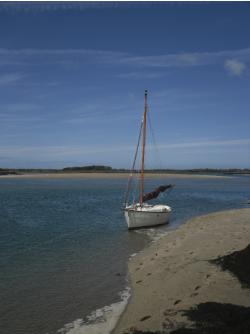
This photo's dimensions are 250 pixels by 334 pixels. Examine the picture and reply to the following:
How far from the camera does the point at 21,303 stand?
13.8 m

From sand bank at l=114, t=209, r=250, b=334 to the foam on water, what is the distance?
0.90 ft

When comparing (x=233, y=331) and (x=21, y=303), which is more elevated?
(x=233, y=331)

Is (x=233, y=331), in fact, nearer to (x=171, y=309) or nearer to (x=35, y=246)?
(x=171, y=309)

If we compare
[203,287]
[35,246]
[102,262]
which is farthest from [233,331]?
[35,246]

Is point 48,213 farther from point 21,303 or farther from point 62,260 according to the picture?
point 21,303

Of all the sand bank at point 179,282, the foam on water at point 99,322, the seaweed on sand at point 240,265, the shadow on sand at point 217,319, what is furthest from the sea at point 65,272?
the seaweed on sand at point 240,265

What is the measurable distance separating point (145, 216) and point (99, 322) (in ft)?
63.2

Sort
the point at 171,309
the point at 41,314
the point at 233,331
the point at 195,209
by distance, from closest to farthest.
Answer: the point at 233,331, the point at 171,309, the point at 41,314, the point at 195,209

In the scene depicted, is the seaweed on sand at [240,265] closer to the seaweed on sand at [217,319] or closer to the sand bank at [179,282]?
the sand bank at [179,282]

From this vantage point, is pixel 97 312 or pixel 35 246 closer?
pixel 97 312

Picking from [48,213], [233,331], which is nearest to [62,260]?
[233,331]

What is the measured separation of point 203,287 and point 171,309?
1.95 m

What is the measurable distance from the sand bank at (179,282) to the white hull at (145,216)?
6585mm

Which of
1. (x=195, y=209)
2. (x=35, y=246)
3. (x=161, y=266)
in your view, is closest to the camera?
(x=161, y=266)
